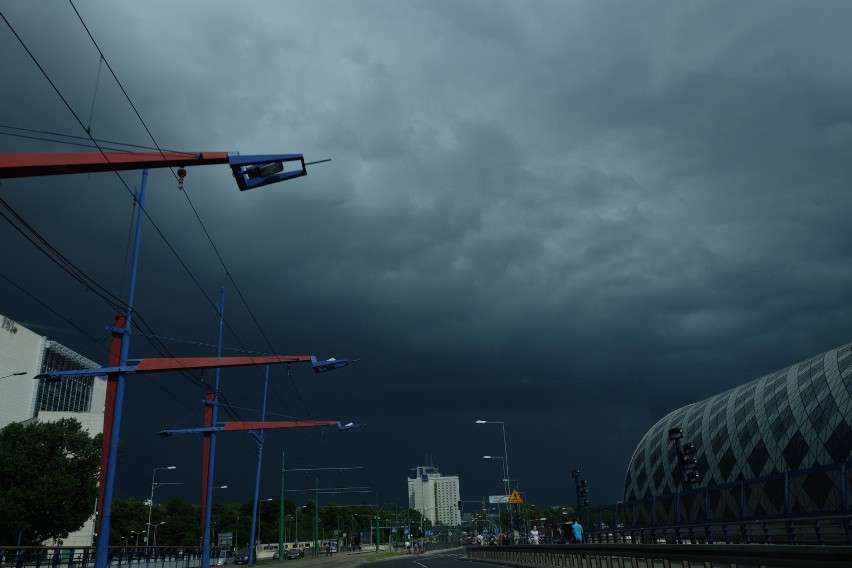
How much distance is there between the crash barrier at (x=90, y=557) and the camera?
28763mm

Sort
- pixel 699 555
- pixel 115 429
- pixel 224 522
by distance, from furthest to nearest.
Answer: pixel 224 522, pixel 115 429, pixel 699 555

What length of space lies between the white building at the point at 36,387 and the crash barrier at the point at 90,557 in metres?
43.8

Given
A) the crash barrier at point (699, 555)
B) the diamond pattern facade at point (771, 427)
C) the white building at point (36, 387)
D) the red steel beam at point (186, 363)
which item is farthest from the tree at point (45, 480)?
the diamond pattern facade at point (771, 427)

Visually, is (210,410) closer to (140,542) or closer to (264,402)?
(264,402)

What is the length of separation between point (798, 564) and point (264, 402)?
212ft

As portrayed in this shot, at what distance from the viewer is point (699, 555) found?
519 inches

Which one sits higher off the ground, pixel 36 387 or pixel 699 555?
pixel 36 387

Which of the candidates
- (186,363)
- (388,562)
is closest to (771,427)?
(388,562)

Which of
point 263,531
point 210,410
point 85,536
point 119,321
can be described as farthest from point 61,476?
point 263,531

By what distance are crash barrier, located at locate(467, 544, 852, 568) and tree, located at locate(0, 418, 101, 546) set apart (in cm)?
4201

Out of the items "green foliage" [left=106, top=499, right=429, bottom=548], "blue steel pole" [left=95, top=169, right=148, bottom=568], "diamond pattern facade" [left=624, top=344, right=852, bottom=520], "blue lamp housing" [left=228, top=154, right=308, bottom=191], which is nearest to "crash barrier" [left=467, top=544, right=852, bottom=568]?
"blue lamp housing" [left=228, top=154, right=308, bottom=191]

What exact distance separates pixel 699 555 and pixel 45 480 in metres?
55.9

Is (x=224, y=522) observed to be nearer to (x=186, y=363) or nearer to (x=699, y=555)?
(x=186, y=363)

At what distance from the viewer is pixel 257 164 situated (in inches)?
599
